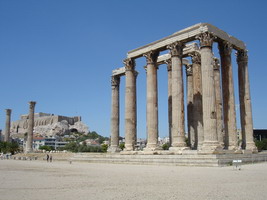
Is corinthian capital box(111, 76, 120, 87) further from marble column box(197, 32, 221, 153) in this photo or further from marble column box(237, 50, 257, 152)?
marble column box(197, 32, 221, 153)

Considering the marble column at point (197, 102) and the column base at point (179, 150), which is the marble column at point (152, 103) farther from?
the marble column at point (197, 102)

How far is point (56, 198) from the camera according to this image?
377 inches

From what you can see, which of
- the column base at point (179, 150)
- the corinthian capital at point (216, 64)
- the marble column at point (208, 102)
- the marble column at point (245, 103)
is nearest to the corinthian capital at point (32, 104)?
the corinthian capital at point (216, 64)

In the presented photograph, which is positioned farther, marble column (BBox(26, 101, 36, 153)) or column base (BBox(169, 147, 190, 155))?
marble column (BBox(26, 101, 36, 153))

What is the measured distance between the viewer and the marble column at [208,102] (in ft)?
95.6

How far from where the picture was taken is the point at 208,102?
30.0m

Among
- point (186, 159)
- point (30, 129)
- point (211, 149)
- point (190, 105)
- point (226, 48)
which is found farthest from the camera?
point (30, 129)

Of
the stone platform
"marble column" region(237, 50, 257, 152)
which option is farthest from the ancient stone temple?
the stone platform

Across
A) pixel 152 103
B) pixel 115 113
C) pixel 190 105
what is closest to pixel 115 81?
pixel 115 113

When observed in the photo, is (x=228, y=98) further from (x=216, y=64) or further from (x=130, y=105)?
(x=130, y=105)

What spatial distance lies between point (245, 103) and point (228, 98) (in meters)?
3.38

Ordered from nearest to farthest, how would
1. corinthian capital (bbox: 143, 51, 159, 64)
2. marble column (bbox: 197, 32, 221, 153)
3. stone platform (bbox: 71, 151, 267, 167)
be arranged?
stone platform (bbox: 71, 151, 267, 167), marble column (bbox: 197, 32, 221, 153), corinthian capital (bbox: 143, 51, 159, 64)

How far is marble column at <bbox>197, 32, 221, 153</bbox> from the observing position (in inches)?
1147

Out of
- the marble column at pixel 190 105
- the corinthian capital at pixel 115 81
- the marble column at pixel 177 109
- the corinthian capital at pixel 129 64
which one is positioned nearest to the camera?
the marble column at pixel 177 109
